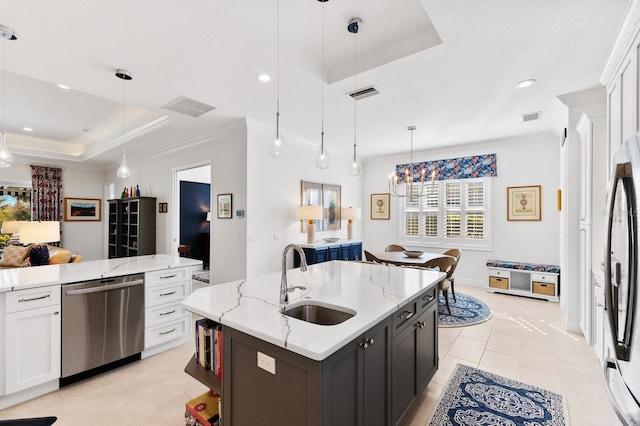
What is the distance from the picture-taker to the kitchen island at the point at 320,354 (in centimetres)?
116

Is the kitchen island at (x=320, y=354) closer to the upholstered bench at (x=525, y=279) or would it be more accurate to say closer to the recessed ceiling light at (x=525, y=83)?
the recessed ceiling light at (x=525, y=83)

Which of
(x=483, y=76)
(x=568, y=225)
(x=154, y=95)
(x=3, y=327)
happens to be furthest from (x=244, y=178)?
(x=568, y=225)

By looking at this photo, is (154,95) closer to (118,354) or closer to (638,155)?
(118,354)

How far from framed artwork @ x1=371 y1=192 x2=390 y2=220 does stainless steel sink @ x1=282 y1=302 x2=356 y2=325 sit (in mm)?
5401

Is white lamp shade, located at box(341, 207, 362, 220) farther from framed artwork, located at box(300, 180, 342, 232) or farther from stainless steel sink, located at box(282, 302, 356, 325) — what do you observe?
stainless steel sink, located at box(282, 302, 356, 325)

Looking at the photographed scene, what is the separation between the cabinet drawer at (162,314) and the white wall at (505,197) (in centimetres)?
507

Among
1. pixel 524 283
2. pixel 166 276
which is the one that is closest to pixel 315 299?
pixel 166 276

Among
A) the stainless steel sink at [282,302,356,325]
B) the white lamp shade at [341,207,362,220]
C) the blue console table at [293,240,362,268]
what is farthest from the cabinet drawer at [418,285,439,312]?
the white lamp shade at [341,207,362,220]

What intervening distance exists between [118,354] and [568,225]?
16.9 ft

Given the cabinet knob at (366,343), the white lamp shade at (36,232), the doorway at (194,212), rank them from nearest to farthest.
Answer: the cabinet knob at (366,343)
the white lamp shade at (36,232)
the doorway at (194,212)

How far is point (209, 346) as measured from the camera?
5.43 feet

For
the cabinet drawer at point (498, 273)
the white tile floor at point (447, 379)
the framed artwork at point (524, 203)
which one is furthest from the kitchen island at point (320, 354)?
the framed artwork at point (524, 203)

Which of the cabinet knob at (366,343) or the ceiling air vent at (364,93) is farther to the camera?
the ceiling air vent at (364,93)

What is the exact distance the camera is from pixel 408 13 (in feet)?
7.53
